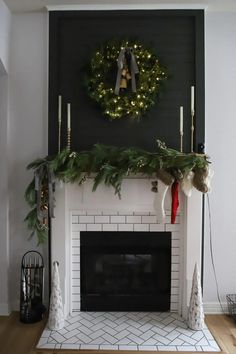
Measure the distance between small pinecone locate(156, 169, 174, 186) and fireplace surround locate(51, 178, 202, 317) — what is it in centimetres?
18

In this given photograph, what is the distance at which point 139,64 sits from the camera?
2691 millimetres

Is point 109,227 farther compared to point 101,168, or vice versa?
point 109,227

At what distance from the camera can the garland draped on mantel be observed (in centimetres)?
249

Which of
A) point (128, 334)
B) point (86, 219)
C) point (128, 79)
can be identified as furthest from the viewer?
point (86, 219)

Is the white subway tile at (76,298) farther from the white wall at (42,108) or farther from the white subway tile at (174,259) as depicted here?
the white subway tile at (174,259)

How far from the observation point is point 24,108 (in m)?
2.84

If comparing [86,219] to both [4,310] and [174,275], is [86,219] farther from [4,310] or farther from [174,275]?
[4,310]

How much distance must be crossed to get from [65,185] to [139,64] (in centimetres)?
117

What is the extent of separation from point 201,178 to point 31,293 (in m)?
1.68

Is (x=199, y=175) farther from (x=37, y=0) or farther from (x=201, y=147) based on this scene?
(x=37, y=0)

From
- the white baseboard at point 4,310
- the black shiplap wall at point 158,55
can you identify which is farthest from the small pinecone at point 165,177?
the white baseboard at point 4,310

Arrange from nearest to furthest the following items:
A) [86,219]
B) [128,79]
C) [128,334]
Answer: [128,334] < [128,79] < [86,219]

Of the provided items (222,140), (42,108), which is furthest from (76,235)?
(222,140)

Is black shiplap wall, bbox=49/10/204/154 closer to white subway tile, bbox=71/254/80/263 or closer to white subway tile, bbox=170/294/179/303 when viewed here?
white subway tile, bbox=71/254/80/263
